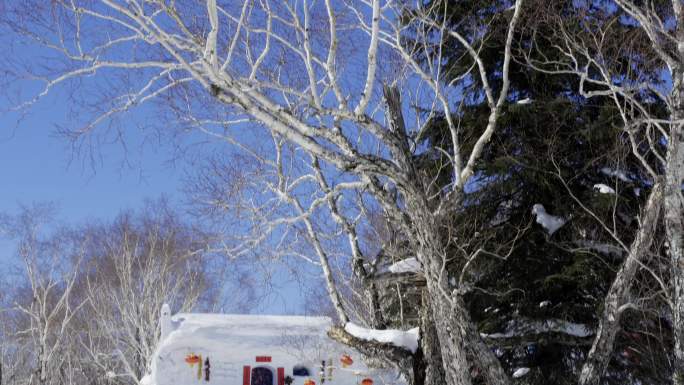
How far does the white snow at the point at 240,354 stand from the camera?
12.7 metres

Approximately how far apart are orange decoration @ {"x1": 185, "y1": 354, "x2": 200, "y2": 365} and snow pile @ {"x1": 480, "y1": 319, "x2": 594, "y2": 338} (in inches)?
218

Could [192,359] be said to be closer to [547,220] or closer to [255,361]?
[255,361]

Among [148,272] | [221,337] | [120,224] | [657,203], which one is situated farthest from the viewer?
[120,224]

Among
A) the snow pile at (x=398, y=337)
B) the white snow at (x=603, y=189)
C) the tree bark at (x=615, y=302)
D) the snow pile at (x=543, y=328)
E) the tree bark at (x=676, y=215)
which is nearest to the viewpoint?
the tree bark at (x=676, y=215)

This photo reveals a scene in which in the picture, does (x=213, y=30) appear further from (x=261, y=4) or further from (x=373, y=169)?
(x=373, y=169)

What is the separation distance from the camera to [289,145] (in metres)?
11.2

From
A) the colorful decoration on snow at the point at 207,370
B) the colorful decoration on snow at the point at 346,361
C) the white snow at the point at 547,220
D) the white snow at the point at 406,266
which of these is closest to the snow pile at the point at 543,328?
the white snow at the point at 547,220

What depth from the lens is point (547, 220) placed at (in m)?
10.4

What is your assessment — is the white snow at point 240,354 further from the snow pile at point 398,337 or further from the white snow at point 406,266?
the white snow at point 406,266

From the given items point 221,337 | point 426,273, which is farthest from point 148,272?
point 426,273

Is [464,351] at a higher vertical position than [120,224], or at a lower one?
lower

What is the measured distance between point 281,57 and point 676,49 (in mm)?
5420

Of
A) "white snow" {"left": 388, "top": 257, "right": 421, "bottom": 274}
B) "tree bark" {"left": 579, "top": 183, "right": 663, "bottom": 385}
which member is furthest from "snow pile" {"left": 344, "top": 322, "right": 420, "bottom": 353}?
"tree bark" {"left": 579, "top": 183, "right": 663, "bottom": 385}

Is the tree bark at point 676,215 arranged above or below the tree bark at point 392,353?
above
